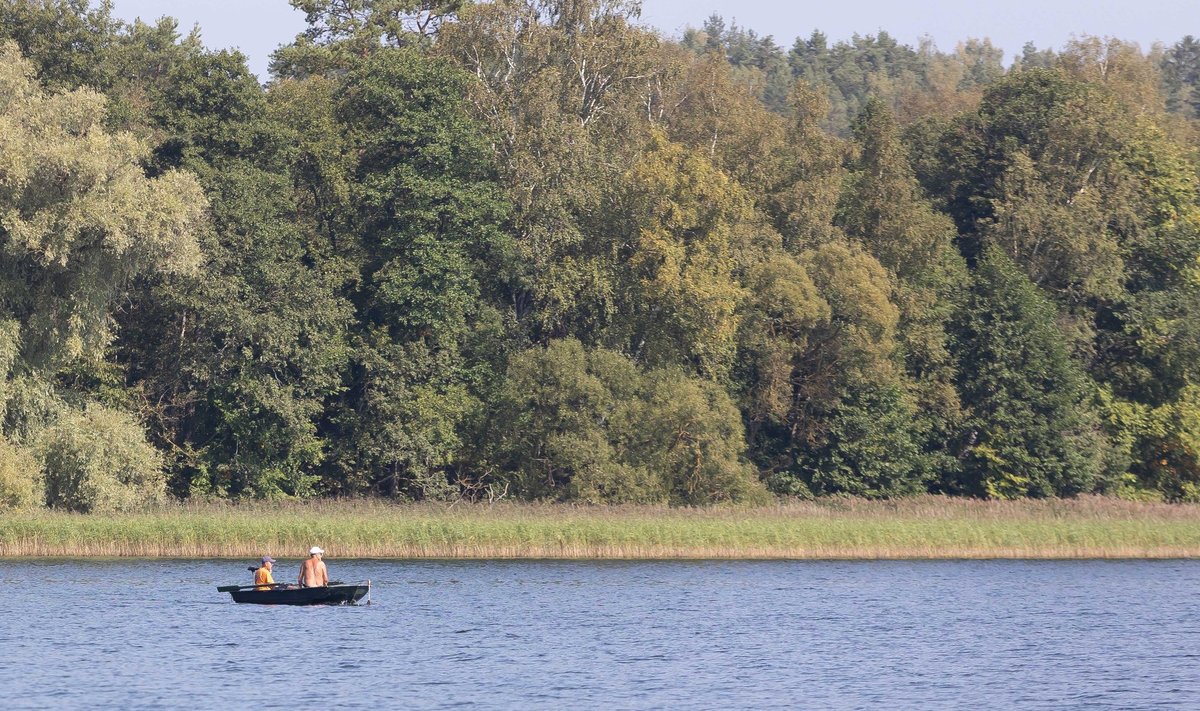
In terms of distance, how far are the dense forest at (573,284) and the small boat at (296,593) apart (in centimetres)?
1507

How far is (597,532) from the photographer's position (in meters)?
49.8

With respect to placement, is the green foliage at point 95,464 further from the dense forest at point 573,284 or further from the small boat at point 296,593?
the small boat at point 296,593

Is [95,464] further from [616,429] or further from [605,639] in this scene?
[605,639]

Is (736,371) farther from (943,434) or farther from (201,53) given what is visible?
(201,53)

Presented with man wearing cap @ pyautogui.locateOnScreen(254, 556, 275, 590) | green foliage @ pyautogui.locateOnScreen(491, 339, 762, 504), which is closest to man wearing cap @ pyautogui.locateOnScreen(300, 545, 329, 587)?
man wearing cap @ pyautogui.locateOnScreen(254, 556, 275, 590)

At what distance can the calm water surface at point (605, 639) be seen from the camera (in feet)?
97.9

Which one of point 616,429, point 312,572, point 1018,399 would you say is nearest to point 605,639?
point 312,572

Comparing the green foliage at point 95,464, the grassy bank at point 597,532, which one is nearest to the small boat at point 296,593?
the grassy bank at point 597,532

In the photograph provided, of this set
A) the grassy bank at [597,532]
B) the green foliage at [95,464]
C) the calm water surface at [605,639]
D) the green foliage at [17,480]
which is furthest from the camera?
the green foliage at [95,464]

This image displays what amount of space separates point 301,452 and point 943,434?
1088 inches

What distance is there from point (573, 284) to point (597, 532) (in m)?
17.7

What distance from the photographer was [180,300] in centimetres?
5978

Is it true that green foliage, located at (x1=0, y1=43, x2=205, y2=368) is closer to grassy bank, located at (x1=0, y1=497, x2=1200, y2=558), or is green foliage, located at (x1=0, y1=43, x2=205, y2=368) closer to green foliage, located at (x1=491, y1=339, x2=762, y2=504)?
grassy bank, located at (x1=0, y1=497, x2=1200, y2=558)

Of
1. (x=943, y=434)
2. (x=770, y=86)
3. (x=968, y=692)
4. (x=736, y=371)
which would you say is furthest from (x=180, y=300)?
(x=770, y=86)
